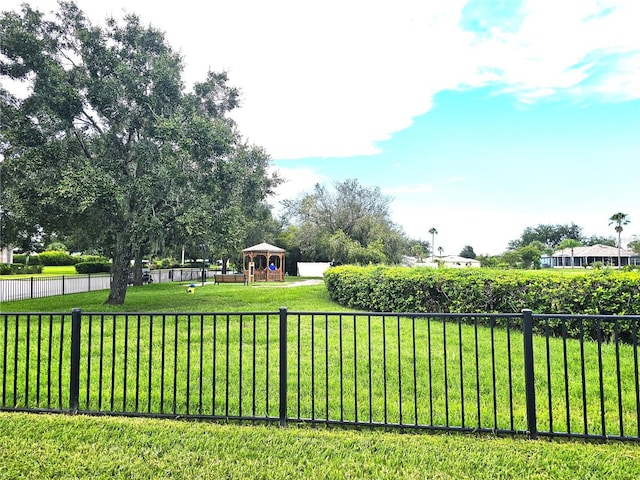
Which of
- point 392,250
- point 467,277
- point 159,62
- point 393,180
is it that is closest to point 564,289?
point 467,277

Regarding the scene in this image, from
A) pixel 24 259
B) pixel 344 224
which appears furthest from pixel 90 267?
pixel 344 224

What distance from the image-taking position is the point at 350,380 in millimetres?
4477

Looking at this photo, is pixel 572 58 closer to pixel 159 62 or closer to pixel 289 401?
pixel 289 401

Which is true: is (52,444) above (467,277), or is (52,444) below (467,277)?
below

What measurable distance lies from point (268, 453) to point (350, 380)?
1911 mm

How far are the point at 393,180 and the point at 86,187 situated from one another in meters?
22.1

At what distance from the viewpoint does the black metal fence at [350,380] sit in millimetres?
3100

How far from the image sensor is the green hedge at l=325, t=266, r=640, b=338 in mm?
6328

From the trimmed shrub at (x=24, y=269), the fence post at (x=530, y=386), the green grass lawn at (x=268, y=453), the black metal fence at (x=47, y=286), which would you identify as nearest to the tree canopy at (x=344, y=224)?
the black metal fence at (x=47, y=286)

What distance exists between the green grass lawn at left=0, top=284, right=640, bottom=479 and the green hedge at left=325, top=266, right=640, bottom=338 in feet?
11.2

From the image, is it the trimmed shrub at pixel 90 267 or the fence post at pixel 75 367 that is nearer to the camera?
the fence post at pixel 75 367

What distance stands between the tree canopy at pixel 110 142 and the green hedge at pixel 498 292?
4188 millimetres

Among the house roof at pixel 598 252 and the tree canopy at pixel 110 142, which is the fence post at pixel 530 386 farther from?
the house roof at pixel 598 252

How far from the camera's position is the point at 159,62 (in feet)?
33.7
